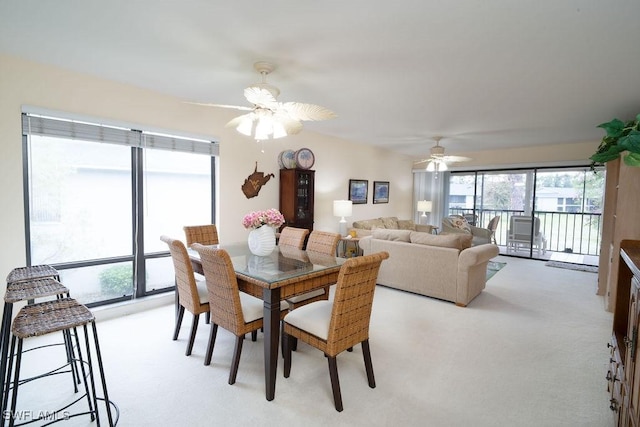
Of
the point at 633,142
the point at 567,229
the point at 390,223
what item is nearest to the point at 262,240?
the point at 633,142

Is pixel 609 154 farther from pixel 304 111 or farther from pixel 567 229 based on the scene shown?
pixel 567 229

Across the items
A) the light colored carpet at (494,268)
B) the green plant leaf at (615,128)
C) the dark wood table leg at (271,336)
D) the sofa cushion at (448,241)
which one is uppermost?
the green plant leaf at (615,128)

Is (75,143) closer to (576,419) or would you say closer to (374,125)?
(374,125)

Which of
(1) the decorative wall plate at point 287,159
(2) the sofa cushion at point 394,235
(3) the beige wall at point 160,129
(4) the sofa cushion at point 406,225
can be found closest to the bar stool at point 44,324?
(3) the beige wall at point 160,129

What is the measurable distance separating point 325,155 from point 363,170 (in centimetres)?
126

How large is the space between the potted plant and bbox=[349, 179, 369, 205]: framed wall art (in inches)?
163

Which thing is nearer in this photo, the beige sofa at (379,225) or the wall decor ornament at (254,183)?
the wall decor ornament at (254,183)

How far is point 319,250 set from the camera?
294cm

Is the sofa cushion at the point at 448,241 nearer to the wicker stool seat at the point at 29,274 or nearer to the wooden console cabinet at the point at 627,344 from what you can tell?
the wooden console cabinet at the point at 627,344

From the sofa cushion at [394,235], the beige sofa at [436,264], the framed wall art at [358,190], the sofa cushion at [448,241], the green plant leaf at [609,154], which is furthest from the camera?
the framed wall art at [358,190]

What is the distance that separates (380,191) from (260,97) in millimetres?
5043

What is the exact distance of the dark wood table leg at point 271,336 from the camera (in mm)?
1926

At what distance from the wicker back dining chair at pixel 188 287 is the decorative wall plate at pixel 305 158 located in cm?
259

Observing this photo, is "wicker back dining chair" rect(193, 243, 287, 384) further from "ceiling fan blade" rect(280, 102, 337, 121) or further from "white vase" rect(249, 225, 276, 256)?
"ceiling fan blade" rect(280, 102, 337, 121)
